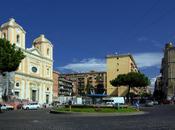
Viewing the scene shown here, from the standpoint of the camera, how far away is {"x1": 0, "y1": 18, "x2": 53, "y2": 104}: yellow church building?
101 metres

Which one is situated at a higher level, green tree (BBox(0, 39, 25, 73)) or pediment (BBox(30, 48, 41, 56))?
pediment (BBox(30, 48, 41, 56))

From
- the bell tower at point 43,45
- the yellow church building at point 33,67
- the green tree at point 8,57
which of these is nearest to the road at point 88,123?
the green tree at point 8,57

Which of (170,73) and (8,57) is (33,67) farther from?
(170,73)

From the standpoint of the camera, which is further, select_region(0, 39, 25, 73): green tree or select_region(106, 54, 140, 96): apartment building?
select_region(106, 54, 140, 96): apartment building

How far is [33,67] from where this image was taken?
11156 centimetres

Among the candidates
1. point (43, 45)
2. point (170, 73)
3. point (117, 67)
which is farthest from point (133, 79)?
point (117, 67)

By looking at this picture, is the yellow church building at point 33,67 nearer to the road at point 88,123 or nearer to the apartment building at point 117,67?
the apartment building at point 117,67

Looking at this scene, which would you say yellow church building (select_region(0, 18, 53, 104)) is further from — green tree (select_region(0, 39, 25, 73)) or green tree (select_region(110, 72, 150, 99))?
green tree (select_region(0, 39, 25, 73))

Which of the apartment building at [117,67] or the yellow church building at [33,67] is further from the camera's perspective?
the apartment building at [117,67]

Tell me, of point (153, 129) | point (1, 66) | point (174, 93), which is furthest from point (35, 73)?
point (153, 129)

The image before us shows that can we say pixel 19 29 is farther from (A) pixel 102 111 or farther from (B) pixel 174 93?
(B) pixel 174 93

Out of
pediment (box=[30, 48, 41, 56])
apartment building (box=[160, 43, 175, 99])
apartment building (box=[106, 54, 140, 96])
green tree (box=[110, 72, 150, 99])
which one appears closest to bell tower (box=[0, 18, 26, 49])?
pediment (box=[30, 48, 41, 56])

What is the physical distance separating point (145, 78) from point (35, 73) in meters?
45.6

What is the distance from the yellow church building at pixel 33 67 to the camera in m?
101
